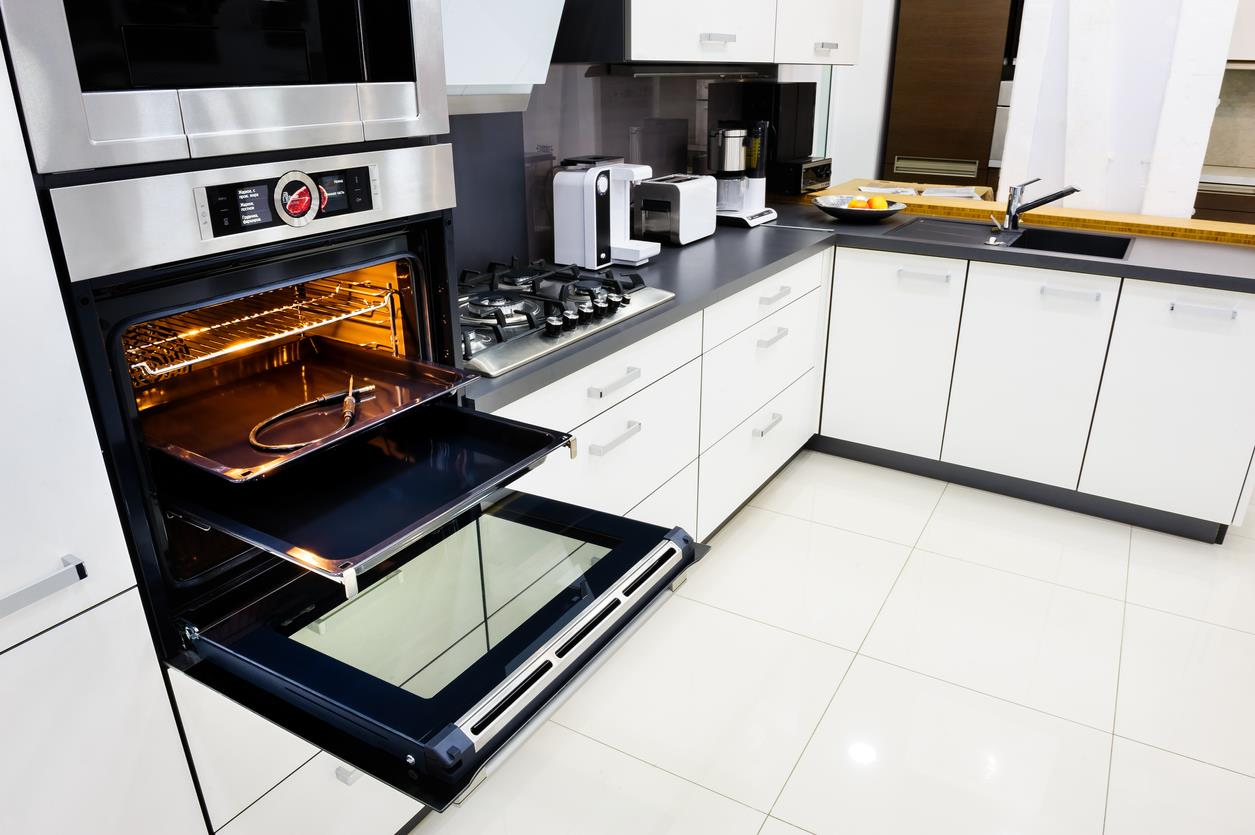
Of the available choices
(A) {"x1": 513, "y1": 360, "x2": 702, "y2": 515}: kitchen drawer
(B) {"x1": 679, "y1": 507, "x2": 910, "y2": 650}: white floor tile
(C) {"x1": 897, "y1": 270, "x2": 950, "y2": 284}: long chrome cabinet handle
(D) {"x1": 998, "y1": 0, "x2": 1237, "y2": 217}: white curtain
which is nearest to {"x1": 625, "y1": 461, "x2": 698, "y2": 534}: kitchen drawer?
(A) {"x1": 513, "y1": 360, "x2": 702, "y2": 515}: kitchen drawer

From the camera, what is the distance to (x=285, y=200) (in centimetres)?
105

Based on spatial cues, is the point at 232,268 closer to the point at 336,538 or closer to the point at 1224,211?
the point at 336,538

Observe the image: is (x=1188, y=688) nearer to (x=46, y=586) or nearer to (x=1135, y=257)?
(x=1135, y=257)

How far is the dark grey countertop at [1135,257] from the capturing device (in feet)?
7.96

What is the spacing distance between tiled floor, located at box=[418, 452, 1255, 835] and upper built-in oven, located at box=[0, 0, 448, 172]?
1.29 meters

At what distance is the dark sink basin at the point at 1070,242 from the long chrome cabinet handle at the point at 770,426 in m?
1.01

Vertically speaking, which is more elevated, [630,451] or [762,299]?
[762,299]

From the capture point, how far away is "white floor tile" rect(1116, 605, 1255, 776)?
1901 mm

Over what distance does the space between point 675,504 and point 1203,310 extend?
162cm

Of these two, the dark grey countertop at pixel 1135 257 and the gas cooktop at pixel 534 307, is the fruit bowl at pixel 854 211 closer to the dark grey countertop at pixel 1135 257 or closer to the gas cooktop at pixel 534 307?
the dark grey countertop at pixel 1135 257

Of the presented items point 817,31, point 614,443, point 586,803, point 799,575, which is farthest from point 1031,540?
point 817,31

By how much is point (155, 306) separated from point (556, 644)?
0.60 m

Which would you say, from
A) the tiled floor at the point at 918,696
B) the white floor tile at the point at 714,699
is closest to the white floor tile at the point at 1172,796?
the tiled floor at the point at 918,696

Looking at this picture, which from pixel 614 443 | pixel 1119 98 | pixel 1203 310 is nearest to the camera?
pixel 614 443
